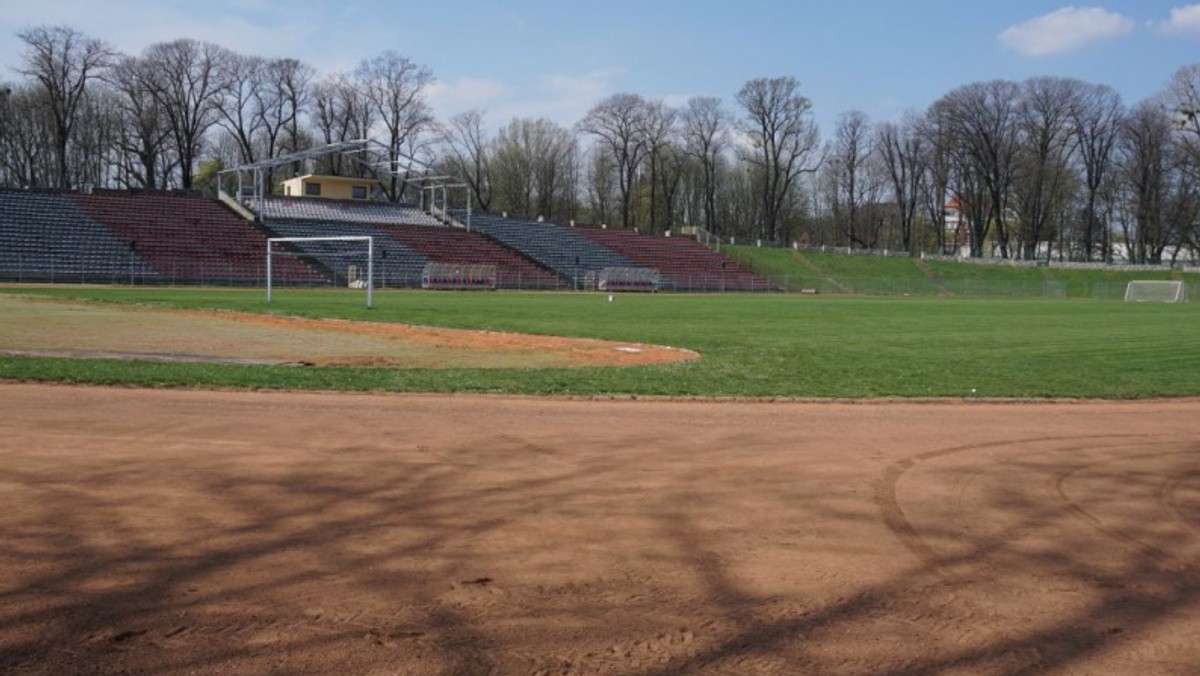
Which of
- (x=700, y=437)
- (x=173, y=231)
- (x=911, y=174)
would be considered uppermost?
(x=911, y=174)

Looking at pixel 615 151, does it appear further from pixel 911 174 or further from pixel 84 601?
pixel 84 601

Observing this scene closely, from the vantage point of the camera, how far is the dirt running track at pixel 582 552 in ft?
13.1

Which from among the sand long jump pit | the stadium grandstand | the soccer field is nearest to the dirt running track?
the sand long jump pit

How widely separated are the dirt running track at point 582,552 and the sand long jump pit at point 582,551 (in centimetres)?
2

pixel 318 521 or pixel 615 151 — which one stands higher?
pixel 615 151

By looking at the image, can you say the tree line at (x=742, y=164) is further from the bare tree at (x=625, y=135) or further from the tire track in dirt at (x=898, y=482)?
the tire track in dirt at (x=898, y=482)

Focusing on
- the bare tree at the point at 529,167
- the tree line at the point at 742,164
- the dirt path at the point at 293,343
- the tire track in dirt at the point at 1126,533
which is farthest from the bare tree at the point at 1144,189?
the tire track in dirt at the point at 1126,533

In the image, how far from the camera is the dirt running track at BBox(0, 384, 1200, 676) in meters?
3.99

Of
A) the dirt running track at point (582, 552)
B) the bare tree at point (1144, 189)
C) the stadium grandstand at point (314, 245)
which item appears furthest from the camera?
the bare tree at point (1144, 189)

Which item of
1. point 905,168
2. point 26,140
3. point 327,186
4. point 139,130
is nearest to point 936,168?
point 905,168

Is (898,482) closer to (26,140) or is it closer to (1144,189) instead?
(26,140)

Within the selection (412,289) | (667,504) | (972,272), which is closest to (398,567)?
(667,504)

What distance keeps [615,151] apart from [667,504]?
329 feet

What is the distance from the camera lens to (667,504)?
6.50 m
